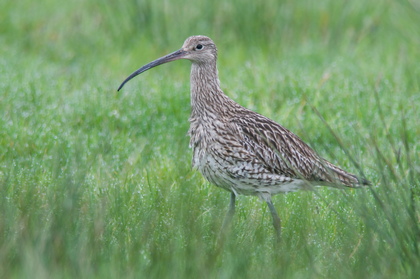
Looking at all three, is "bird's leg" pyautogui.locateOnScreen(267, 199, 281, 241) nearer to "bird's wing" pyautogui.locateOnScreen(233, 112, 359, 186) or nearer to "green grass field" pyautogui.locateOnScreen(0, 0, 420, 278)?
A: "green grass field" pyautogui.locateOnScreen(0, 0, 420, 278)

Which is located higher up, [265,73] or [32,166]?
[265,73]

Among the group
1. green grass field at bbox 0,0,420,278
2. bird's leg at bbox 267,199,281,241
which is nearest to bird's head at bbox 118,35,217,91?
green grass field at bbox 0,0,420,278

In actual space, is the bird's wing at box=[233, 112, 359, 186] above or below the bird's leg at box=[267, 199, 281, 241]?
above

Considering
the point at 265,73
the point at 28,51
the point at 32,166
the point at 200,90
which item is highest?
the point at 28,51

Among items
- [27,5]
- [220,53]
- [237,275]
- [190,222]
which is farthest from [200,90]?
[27,5]

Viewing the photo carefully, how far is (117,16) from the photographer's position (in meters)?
11.2

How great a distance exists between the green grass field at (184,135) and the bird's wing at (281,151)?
6.5 inches

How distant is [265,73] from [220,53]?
1349 millimetres

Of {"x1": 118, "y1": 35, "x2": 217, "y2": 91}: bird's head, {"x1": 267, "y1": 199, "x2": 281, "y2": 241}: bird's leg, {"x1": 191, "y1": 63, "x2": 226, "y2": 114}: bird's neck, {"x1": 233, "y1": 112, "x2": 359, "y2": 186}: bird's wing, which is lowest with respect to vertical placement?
{"x1": 267, "y1": 199, "x2": 281, "y2": 241}: bird's leg

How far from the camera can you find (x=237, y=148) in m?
6.50

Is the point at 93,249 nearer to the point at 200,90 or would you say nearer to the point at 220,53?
the point at 200,90

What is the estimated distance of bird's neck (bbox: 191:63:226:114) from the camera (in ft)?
22.4

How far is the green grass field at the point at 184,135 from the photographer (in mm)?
4496

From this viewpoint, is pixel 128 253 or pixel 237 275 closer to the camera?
pixel 237 275
